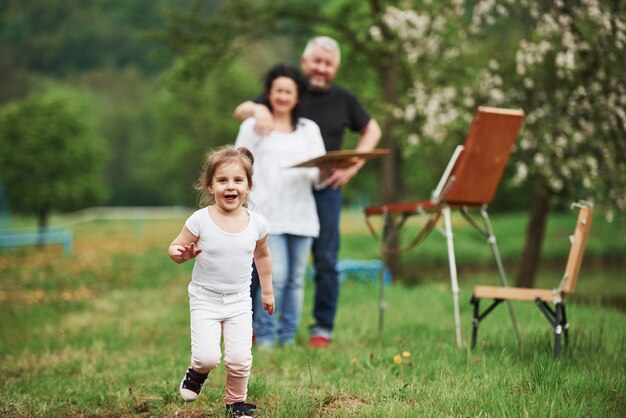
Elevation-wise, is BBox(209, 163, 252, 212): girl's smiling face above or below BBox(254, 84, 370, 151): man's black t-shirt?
below

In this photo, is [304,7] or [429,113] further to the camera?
[304,7]

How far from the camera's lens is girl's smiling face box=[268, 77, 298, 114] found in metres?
5.69

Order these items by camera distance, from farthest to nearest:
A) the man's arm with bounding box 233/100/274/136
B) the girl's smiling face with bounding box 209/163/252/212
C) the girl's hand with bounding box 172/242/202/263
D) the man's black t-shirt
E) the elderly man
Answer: the man's black t-shirt, the elderly man, the man's arm with bounding box 233/100/274/136, the girl's smiling face with bounding box 209/163/252/212, the girl's hand with bounding box 172/242/202/263

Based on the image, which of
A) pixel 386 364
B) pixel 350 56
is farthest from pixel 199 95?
pixel 386 364

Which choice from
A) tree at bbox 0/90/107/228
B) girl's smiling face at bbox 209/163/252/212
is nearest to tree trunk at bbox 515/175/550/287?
girl's smiling face at bbox 209/163/252/212

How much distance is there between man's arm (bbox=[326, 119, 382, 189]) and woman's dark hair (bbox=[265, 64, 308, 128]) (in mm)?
512

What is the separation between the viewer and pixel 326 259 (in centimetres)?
609

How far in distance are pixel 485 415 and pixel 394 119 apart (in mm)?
9395

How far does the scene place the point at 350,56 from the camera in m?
14.7

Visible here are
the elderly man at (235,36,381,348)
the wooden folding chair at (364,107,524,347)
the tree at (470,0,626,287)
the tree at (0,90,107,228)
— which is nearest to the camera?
the wooden folding chair at (364,107,524,347)

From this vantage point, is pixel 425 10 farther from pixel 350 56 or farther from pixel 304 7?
pixel 350 56

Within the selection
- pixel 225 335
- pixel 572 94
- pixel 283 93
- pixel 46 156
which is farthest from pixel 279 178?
pixel 46 156

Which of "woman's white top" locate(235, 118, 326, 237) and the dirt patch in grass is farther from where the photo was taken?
"woman's white top" locate(235, 118, 326, 237)

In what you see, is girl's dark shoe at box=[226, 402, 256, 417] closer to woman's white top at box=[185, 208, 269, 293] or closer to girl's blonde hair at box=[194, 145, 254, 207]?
woman's white top at box=[185, 208, 269, 293]
